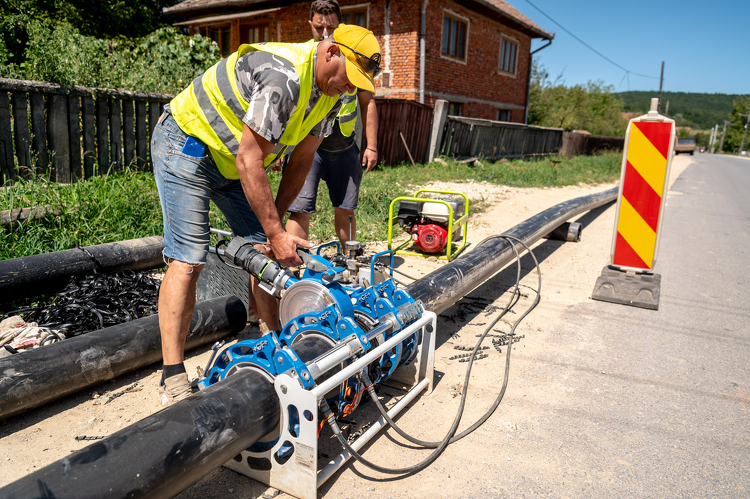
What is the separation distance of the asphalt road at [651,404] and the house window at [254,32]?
17888mm

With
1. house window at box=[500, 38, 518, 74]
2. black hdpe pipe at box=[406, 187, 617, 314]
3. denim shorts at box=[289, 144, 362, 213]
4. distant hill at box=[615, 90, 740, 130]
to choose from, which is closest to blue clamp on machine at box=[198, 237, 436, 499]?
black hdpe pipe at box=[406, 187, 617, 314]

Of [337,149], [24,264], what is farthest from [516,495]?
[24,264]

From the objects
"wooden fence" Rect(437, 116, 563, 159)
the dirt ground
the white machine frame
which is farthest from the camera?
"wooden fence" Rect(437, 116, 563, 159)

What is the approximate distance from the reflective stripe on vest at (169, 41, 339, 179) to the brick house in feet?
48.2

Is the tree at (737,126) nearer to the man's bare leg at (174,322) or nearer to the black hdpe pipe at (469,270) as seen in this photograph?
the black hdpe pipe at (469,270)

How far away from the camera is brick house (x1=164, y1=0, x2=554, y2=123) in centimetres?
1627

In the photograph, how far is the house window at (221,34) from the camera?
1953cm

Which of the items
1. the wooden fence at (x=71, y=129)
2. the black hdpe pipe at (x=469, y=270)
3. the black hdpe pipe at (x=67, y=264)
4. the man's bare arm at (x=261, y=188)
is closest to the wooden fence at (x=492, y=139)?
the wooden fence at (x=71, y=129)

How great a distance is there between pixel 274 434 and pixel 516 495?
98 centimetres

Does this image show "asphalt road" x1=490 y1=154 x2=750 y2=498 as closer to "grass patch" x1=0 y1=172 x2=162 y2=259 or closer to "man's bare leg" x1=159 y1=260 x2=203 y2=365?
"man's bare leg" x1=159 y1=260 x2=203 y2=365

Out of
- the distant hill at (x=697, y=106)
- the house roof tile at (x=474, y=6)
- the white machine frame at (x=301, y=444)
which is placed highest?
the distant hill at (x=697, y=106)

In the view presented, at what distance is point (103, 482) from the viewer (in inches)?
53.5

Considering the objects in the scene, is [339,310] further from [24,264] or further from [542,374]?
[24,264]

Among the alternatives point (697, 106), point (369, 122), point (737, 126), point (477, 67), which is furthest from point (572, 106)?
point (697, 106)
